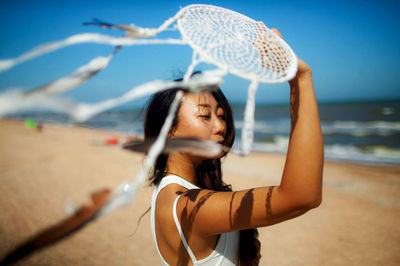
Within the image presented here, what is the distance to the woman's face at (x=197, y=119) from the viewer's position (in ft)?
3.71

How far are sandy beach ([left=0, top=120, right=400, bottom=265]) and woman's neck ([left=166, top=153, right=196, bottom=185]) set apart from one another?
0.95 m

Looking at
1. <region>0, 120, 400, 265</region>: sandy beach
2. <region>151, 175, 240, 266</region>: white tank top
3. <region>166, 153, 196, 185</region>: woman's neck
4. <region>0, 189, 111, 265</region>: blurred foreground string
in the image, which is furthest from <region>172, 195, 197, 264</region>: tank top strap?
<region>0, 120, 400, 265</region>: sandy beach

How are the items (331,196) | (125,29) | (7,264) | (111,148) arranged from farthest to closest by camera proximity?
(111,148)
(331,196)
(125,29)
(7,264)

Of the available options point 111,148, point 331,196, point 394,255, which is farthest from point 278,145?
point 394,255

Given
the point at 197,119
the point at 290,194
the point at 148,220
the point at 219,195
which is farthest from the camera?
the point at 148,220

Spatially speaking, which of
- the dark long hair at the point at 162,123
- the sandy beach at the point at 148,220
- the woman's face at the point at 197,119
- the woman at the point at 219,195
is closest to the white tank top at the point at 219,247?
the woman at the point at 219,195

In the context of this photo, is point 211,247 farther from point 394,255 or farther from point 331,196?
point 331,196

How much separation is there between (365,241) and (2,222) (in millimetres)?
5998

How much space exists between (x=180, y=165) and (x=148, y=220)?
3509 millimetres

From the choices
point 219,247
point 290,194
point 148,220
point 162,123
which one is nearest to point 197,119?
point 162,123

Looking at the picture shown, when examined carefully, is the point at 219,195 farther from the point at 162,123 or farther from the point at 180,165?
the point at 162,123

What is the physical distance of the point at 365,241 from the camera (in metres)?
3.80

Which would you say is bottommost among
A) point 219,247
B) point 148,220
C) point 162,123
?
point 148,220

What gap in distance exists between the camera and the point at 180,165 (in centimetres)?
137
